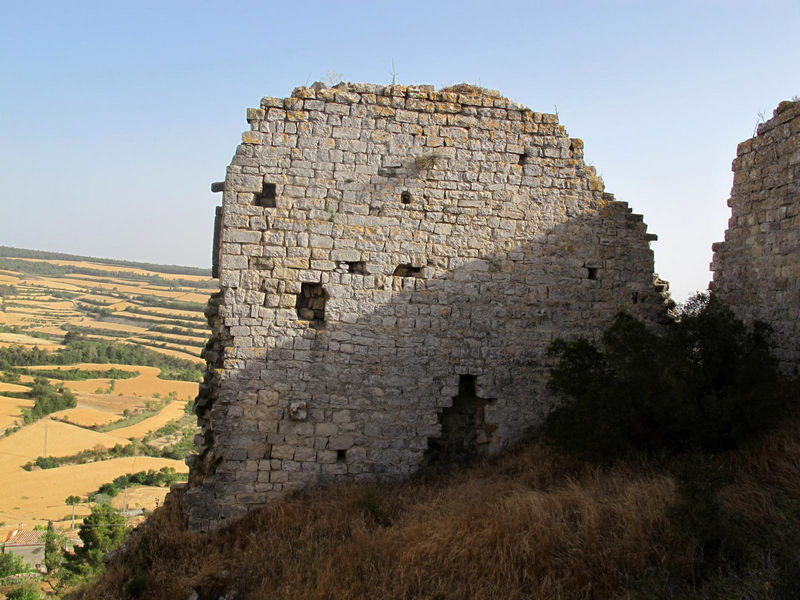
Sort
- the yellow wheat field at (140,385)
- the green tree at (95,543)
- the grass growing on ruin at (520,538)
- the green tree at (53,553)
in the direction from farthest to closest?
the yellow wheat field at (140,385)
the green tree at (53,553)
the green tree at (95,543)
the grass growing on ruin at (520,538)

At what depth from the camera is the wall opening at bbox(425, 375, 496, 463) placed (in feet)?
22.9

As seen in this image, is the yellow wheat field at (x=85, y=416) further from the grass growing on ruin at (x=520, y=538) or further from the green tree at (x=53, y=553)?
the grass growing on ruin at (x=520, y=538)

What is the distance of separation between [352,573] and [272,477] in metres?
2.20

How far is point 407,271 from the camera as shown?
688cm

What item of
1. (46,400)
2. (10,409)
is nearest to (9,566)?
(46,400)

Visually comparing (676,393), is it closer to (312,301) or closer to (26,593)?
(312,301)

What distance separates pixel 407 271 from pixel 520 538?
3.32 m

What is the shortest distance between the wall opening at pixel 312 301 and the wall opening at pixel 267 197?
977 millimetres

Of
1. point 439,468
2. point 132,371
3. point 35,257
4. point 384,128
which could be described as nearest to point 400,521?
point 439,468

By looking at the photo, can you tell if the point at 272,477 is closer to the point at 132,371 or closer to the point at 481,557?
the point at 481,557

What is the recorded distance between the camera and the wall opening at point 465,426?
22.9 ft

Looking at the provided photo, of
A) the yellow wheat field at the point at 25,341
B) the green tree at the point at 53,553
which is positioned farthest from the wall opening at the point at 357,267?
the yellow wheat field at the point at 25,341

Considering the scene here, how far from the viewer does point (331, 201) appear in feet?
22.0

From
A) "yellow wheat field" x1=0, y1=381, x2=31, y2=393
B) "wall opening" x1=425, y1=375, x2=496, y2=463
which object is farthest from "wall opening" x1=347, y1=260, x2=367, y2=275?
"yellow wheat field" x1=0, y1=381, x2=31, y2=393
